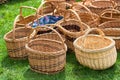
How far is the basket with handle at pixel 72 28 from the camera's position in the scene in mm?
5600

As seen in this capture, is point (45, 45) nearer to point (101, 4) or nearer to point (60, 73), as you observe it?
point (60, 73)

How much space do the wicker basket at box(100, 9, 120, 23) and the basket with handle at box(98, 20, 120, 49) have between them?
0.15m

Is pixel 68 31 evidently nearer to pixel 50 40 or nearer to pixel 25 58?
pixel 50 40

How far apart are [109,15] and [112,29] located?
96cm

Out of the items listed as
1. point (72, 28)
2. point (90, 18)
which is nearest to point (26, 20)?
point (72, 28)

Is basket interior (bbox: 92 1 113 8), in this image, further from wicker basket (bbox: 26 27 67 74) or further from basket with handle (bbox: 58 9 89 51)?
wicker basket (bbox: 26 27 67 74)

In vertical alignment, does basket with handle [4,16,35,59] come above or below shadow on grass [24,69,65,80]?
above

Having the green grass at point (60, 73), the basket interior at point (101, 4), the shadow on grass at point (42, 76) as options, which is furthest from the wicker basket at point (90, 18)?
the shadow on grass at point (42, 76)

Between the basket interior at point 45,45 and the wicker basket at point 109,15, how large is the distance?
1476 mm

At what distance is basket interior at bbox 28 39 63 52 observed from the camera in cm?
536

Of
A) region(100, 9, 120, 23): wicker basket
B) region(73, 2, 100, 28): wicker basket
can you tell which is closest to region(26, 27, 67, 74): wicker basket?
region(73, 2, 100, 28): wicker basket

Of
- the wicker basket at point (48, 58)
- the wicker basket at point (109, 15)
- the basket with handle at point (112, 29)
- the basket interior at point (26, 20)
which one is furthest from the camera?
the basket interior at point (26, 20)

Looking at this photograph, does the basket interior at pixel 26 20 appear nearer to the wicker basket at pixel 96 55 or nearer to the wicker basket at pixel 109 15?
the wicker basket at pixel 109 15

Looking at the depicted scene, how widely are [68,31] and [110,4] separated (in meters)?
2.24
